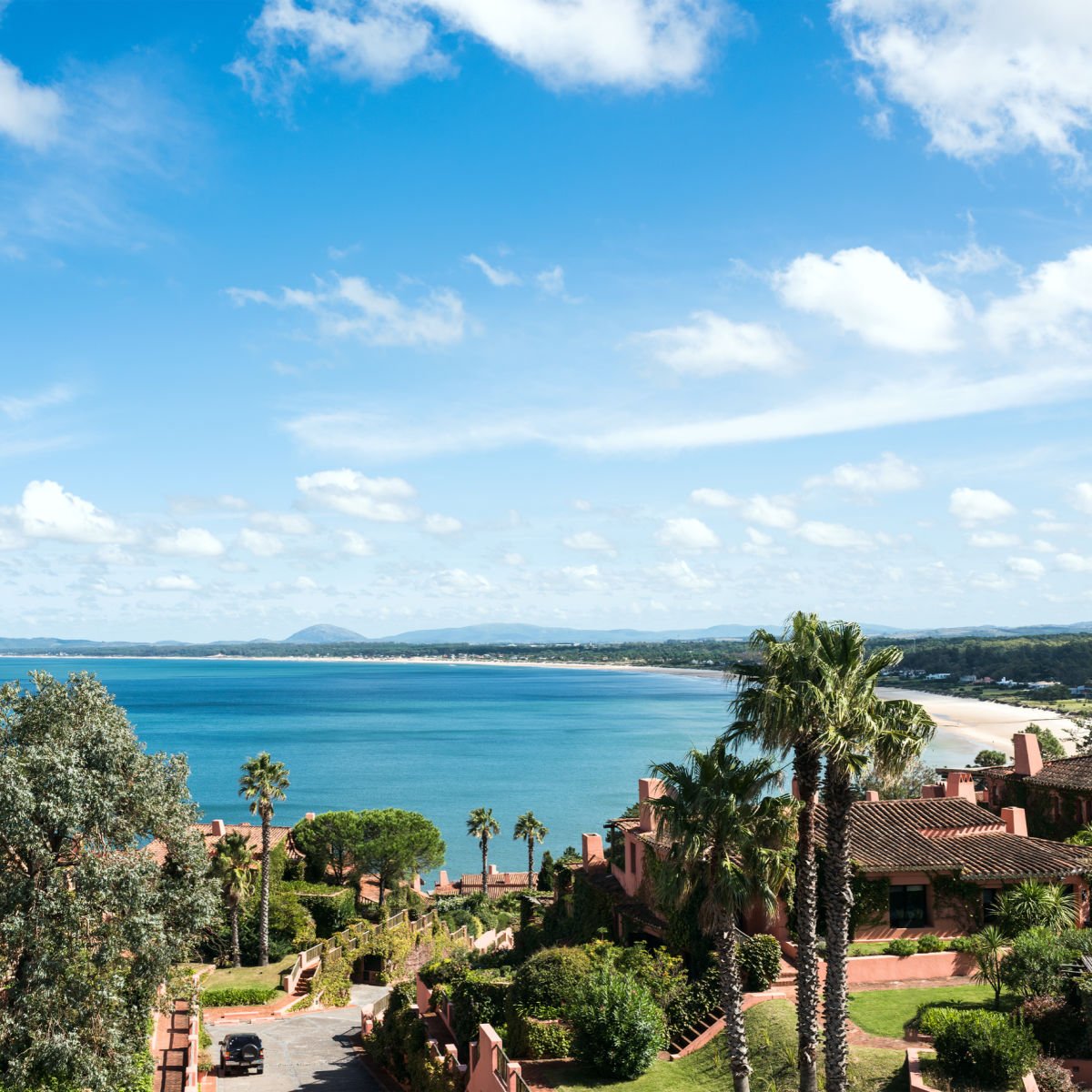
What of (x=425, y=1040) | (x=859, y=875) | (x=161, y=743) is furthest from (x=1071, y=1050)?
(x=161, y=743)

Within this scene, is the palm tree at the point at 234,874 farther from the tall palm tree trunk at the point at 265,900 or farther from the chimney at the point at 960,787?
the chimney at the point at 960,787

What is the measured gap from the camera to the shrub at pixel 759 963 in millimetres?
25906

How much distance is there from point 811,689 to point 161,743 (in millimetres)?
158841

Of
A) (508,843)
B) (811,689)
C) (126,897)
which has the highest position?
(811,689)

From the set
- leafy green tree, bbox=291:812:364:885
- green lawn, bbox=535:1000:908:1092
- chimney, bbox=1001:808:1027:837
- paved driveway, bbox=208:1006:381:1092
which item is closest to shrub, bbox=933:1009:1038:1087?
green lawn, bbox=535:1000:908:1092

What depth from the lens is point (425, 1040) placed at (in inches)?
1141

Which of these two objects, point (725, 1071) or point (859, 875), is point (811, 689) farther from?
point (859, 875)

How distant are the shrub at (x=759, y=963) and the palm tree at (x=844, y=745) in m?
6.74

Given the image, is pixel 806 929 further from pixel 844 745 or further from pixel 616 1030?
pixel 616 1030

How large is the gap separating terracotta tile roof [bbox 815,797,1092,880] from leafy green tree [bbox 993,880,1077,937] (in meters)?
1.70

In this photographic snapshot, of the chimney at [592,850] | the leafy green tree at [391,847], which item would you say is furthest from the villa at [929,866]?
the leafy green tree at [391,847]

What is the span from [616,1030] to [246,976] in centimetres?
2966

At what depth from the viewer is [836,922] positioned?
19.6 meters

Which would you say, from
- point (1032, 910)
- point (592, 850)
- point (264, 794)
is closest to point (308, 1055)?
point (592, 850)
